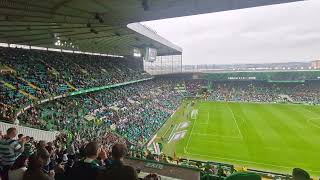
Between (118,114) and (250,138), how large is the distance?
13790mm

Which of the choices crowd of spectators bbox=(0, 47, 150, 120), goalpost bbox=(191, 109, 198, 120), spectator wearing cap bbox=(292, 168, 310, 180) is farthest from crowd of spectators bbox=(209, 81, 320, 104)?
spectator wearing cap bbox=(292, 168, 310, 180)

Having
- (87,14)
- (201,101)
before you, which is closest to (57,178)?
(87,14)

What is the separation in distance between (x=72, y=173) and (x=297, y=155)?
73.6 ft

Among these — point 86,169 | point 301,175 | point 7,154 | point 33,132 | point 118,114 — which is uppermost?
point 86,169

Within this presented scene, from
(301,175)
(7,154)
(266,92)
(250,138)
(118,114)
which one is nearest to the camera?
(301,175)

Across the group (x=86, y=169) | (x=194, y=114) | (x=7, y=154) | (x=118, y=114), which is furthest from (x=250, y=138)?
(x=86, y=169)

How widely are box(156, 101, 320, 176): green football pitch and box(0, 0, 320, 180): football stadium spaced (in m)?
0.10

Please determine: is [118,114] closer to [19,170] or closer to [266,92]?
[19,170]

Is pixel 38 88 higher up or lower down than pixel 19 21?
lower down

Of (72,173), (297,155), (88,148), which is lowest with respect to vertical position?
(297,155)

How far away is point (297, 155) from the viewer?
21578 millimetres

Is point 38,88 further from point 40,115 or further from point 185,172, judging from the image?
point 185,172

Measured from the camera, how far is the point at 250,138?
2636cm

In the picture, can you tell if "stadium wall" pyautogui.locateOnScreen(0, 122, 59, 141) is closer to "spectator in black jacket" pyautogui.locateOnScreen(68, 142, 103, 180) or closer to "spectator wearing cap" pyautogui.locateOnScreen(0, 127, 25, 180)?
"spectator wearing cap" pyautogui.locateOnScreen(0, 127, 25, 180)
